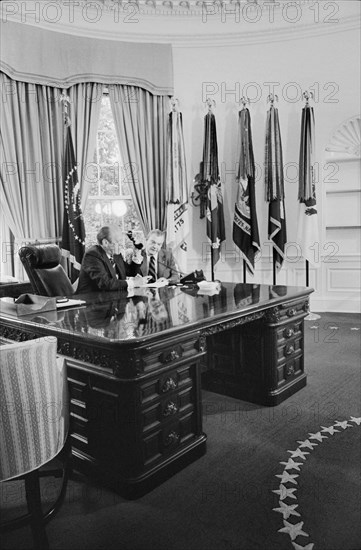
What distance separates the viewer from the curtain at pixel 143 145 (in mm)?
6352

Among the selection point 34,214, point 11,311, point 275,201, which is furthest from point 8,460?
point 275,201

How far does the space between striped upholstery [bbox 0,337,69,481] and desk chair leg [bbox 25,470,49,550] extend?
10 cm

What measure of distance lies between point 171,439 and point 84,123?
15.4ft

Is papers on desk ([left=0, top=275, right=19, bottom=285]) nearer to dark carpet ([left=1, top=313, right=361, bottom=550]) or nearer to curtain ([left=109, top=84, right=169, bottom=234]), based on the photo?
curtain ([left=109, top=84, right=169, bottom=234])

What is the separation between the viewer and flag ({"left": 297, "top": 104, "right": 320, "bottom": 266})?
6.31 metres

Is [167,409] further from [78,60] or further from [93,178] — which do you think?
[78,60]

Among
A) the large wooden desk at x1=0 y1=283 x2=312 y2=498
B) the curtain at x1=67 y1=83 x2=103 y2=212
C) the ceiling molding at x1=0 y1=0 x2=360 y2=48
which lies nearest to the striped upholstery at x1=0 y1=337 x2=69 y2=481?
the large wooden desk at x1=0 y1=283 x2=312 y2=498

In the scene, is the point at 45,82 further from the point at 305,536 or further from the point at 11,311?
the point at 305,536

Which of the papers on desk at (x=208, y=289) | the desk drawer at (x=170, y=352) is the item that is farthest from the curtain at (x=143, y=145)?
the desk drawer at (x=170, y=352)

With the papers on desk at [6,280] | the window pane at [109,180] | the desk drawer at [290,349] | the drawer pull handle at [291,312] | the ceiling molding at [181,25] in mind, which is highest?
the ceiling molding at [181,25]

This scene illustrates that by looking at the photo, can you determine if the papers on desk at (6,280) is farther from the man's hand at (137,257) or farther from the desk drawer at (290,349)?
the desk drawer at (290,349)

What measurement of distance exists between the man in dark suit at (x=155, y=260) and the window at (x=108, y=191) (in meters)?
1.53

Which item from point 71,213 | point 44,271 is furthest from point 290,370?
point 71,213

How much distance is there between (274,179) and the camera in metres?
6.44
